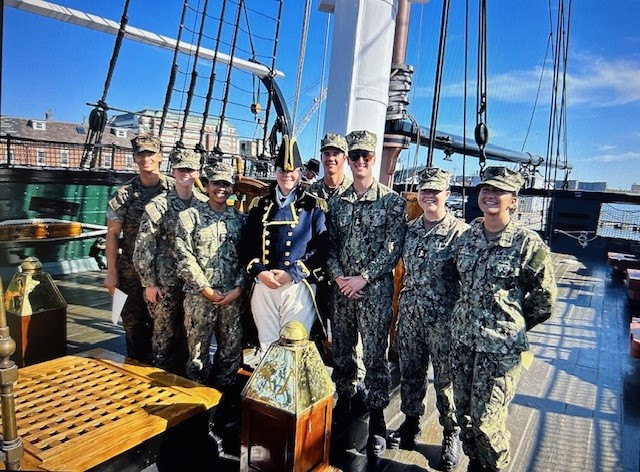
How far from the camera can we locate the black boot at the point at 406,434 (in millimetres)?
2309

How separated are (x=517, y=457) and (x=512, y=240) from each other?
1.27m

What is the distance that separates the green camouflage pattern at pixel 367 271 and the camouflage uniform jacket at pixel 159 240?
885 mm

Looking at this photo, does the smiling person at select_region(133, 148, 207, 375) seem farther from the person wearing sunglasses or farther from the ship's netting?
the ship's netting

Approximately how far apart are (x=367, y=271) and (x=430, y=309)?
1.28ft

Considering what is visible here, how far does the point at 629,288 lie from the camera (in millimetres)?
5961

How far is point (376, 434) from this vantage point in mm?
2293

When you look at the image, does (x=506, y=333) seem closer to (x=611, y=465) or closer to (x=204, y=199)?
(x=611, y=465)

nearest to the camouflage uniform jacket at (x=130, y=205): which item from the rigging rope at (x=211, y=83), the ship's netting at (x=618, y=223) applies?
the rigging rope at (x=211, y=83)

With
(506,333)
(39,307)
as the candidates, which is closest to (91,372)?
(39,307)

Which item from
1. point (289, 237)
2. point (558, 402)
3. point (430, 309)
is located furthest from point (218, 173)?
point (558, 402)

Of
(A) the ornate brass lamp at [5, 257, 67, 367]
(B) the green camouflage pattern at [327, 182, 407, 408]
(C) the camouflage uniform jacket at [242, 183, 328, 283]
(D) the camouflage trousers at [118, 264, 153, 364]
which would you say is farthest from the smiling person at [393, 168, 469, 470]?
(A) the ornate brass lamp at [5, 257, 67, 367]

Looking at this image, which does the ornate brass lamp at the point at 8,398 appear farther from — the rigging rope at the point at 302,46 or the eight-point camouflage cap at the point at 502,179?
the rigging rope at the point at 302,46

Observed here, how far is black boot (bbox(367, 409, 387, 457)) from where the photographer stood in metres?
2.23

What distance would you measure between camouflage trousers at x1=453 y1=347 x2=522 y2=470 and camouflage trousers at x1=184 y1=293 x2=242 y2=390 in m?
1.32
